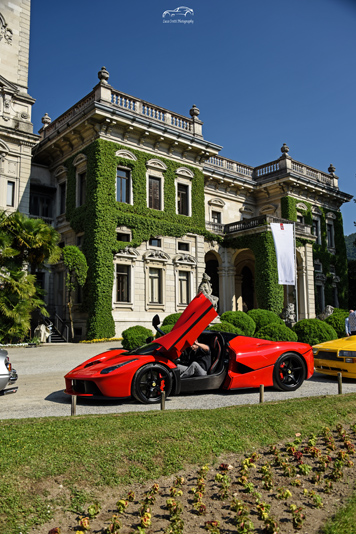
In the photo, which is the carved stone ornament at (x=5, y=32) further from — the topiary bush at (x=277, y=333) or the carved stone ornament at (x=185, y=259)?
the topiary bush at (x=277, y=333)

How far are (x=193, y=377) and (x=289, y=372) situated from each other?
2.15m

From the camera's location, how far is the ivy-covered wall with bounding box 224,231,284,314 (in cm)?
2781

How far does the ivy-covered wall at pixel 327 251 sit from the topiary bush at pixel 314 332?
20318 millimetres

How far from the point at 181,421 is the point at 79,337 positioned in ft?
63.0

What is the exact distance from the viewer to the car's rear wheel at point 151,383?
23.1ft

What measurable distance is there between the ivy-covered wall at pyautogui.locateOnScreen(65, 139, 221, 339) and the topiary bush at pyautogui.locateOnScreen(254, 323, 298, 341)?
10.3m

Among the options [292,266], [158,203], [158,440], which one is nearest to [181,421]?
[158,440]

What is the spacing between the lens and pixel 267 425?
18.2 ft

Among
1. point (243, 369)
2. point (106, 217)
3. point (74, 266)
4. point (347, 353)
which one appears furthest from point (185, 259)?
point (243, 369)

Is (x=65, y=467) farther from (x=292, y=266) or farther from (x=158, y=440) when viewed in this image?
(x=292, y=266)

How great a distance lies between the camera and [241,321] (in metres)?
17.6

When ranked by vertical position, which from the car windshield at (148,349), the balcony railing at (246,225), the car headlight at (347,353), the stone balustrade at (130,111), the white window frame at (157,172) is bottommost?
the car headlight at (347,353)

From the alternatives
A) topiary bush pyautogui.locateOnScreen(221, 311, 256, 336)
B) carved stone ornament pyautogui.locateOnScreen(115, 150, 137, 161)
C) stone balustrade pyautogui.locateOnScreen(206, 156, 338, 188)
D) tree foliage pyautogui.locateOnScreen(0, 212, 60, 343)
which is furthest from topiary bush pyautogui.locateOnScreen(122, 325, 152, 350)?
stone balustrade pyautogui.locateOnScreen(206, 156, 338, 188)

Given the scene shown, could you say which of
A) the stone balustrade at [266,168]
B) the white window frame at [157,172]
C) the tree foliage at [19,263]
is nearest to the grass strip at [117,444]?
the tree foliage at [19,263]
